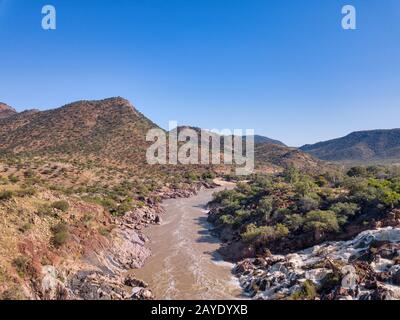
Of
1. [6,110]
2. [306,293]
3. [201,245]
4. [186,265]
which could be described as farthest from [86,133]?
[6,110]

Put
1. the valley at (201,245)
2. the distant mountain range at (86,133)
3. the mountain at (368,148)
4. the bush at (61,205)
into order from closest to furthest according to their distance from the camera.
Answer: the valley at (201,245) < the bush at (61,205) < the distant mountain range at (86,133) < the mountain at (368,148)

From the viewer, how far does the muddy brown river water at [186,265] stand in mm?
19641

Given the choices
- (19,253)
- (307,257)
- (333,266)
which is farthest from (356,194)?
(19,253)

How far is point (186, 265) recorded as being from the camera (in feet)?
78.4

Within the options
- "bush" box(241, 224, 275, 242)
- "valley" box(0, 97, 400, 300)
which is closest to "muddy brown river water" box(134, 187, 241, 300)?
"valley" box(0, 97, 400, 300)

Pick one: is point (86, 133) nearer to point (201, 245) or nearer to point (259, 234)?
point (201, 245)

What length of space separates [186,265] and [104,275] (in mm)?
6172

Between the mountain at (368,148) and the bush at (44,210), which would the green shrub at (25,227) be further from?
the mountain at (368,148)

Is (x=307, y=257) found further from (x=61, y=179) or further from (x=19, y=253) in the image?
(x=61, y=179)

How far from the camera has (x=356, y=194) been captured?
28500 millimetres

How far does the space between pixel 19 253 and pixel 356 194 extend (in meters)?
25.1

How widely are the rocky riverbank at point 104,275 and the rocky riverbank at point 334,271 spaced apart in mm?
6630

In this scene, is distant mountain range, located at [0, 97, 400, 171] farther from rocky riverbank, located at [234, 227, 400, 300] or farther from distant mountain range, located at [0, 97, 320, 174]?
rocky riverbank, located at [234, 227, 400, 300]

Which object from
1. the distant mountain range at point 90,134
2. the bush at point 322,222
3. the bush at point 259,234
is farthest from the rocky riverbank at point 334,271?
the distant mountain range at point 90,134
